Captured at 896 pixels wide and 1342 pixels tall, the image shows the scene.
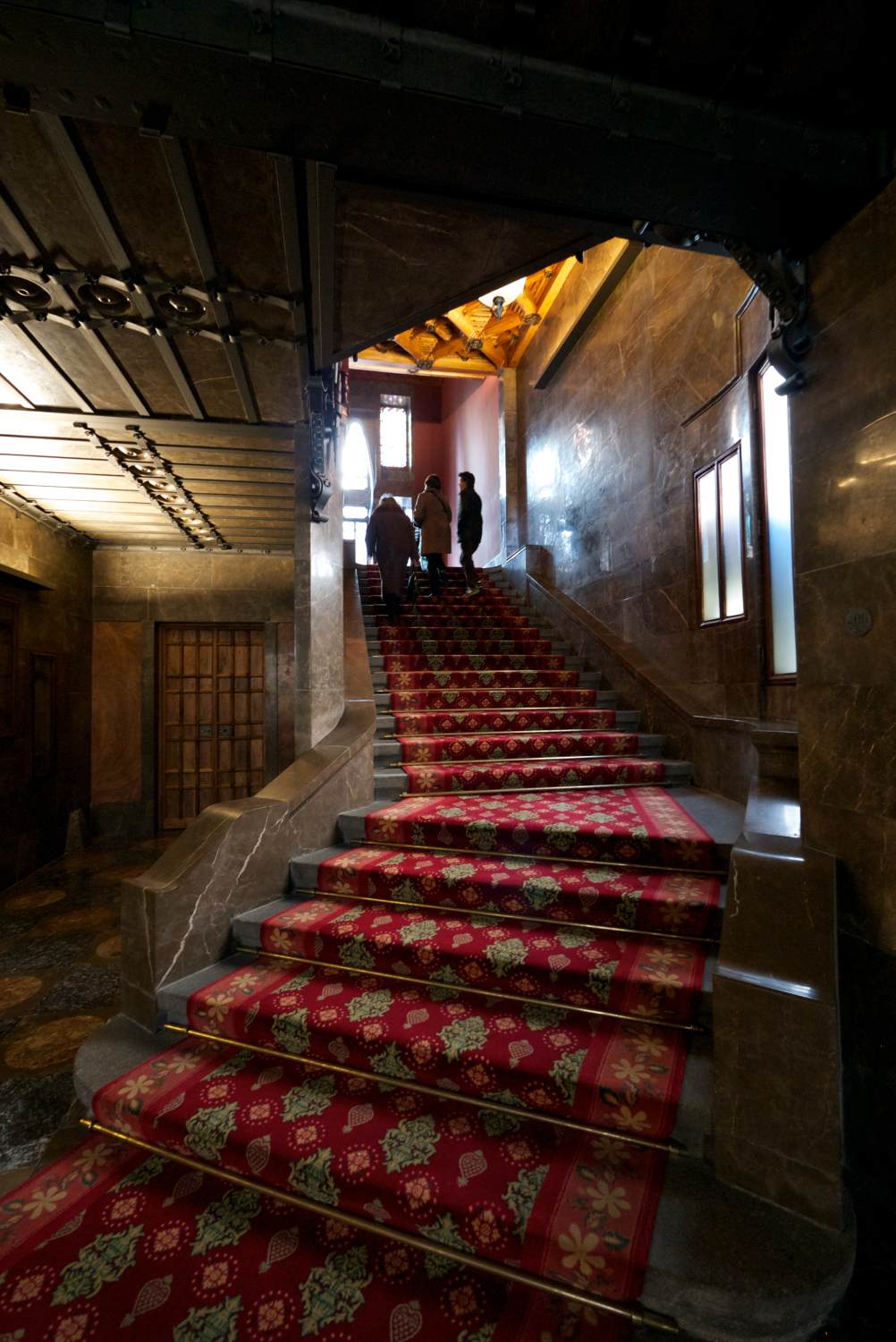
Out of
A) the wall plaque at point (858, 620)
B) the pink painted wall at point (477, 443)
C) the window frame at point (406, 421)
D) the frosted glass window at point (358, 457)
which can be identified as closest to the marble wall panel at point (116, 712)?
the pink painted wall at point (477, 443)

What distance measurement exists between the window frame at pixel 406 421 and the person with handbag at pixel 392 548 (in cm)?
884

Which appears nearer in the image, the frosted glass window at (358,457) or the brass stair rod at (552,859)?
the brass stair rod at (552,859)

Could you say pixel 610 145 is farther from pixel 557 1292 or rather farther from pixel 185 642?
pixel 185 642

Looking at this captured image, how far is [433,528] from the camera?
281 inches

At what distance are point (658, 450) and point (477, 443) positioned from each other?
7551 mm

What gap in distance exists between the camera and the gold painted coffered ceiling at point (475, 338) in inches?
312

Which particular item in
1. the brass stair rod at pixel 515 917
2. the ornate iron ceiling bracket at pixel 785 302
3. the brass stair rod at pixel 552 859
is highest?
the ornate iron ceiling bracket at pixel 785 302

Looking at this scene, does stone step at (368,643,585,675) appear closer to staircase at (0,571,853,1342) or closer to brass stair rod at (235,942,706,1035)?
staircase at (0,571,853,1342)

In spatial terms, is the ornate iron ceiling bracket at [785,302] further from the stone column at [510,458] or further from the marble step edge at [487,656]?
the stone column at [510,458]

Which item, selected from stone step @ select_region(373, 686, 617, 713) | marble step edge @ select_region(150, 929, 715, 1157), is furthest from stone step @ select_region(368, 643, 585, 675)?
marble step edge @ select_region(150, 929, 715, 1157)

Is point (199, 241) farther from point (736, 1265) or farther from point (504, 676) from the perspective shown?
point (736, 1265)

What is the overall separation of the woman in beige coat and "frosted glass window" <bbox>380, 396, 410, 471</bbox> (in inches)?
308

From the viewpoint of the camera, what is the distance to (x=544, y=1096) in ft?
5.61

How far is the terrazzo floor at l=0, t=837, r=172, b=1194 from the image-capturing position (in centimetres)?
216
